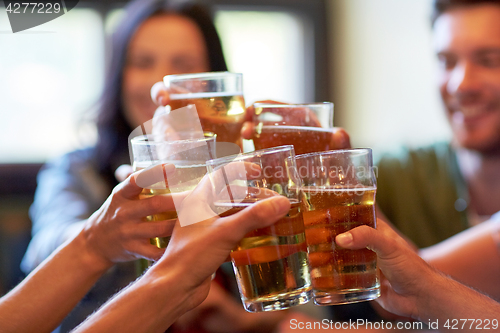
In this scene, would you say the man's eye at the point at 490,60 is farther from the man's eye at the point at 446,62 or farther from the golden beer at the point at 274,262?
the golden beer at the point at 274,262

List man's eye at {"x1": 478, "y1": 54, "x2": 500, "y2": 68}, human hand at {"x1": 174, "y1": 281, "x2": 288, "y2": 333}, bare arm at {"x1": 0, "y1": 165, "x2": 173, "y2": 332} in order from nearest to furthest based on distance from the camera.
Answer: bare arm at {"x1": 0, "y1": 165, "x2": 173, "y2": 332} → human hand at {"x1": 174, "y1": 281, "x2": 288, "y2": 333} → man's eye at {"x1": 478, "y1": 54, "x2": 500, "y2": 68}

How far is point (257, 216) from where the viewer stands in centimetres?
65

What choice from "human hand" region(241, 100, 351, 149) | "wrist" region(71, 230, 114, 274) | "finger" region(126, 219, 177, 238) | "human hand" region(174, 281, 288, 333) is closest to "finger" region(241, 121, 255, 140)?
"human hand" region(241, 100, 351, 149)

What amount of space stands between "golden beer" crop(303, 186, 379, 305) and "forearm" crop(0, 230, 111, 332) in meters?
0.45

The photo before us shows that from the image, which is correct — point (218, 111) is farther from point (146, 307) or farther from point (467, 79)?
point (467, 79)

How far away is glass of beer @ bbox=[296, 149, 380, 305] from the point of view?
0.76 metres

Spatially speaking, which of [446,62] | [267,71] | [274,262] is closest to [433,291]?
[274,262]

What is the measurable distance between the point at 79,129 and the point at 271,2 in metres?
1.75

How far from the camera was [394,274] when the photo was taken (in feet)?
2.66

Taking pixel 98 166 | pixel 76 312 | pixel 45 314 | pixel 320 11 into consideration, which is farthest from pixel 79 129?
pixel 320 11

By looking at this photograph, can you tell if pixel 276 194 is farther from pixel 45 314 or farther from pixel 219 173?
pixel 45 314

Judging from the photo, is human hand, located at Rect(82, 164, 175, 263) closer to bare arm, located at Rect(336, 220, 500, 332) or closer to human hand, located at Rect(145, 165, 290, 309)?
human hand, located at Rect(145, 165, 290, 309)

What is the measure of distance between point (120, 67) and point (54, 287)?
1.21m

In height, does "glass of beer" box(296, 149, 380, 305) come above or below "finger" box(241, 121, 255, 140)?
below
